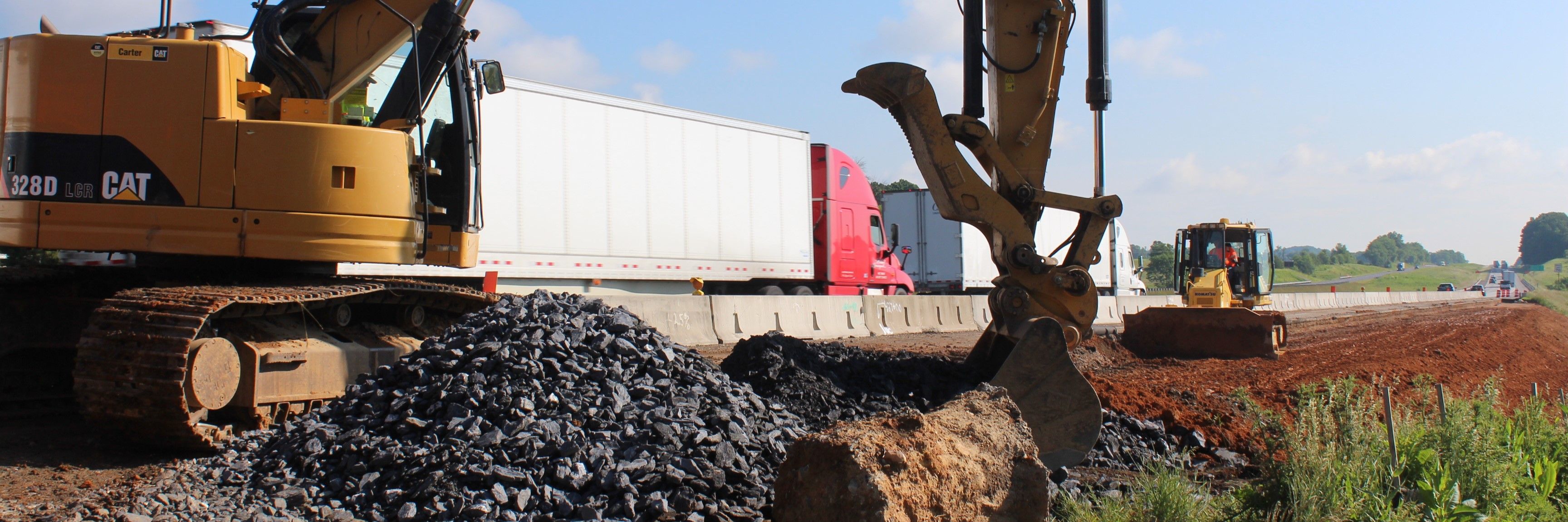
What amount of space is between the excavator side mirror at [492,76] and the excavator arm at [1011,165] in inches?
101

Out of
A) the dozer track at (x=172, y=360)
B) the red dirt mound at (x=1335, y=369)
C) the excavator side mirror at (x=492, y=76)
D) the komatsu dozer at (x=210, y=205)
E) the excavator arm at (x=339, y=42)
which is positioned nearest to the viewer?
the dozer track at (x=172, y=360)

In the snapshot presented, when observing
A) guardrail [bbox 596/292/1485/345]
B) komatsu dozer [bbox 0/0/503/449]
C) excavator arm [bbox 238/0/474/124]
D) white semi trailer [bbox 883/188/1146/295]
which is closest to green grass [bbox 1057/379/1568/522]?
komatsu dozer [bbox 0/0/503/449]

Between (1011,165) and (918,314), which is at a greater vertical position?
(1011,165)

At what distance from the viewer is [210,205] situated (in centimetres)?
573

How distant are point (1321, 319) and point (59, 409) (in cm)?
2993

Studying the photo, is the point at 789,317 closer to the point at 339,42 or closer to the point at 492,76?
the point at 492,76

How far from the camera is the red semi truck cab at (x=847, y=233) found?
17.8 metres

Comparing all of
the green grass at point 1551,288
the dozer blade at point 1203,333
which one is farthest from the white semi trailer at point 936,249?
the green grass at point 1551,288

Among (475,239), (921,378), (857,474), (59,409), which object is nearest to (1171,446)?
(921,378)

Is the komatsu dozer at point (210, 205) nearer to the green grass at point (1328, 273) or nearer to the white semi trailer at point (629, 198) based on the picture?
the white semi trailer at point (629, 198)

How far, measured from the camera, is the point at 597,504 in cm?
456

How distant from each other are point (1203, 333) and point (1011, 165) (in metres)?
7.59

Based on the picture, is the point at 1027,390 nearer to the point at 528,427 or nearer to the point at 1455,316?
the point at 528,427

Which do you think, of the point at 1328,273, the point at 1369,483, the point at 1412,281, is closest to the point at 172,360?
the point at 1369,483
